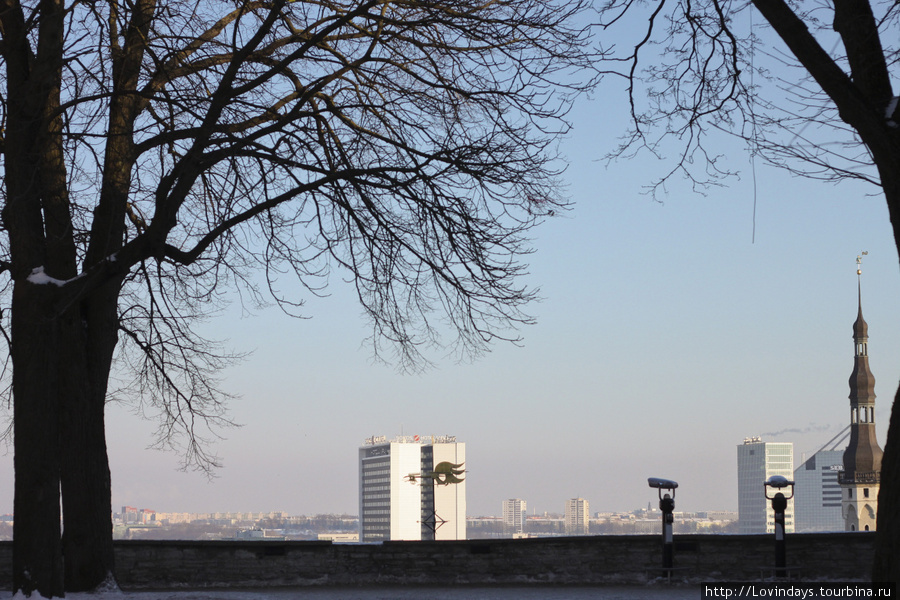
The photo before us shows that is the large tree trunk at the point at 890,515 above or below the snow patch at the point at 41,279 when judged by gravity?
below

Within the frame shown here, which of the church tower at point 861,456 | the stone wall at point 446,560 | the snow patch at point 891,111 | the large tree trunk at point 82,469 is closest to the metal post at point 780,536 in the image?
the stone wall at point 446,560

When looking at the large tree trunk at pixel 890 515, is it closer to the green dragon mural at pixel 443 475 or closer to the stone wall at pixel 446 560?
the stone wall at pixel 446 560

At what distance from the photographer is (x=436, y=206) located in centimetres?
945

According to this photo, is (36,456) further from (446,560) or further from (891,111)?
(891,111)

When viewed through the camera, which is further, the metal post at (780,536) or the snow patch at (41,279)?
the metal post at (780,536)

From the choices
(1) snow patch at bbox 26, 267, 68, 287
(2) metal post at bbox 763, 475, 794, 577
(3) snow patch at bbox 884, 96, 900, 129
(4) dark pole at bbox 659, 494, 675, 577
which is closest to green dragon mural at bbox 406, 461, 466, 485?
(4) dark pole at bbox 659, 494, 675, 577

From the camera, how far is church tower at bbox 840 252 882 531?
3671 inches

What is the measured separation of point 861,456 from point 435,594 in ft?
317

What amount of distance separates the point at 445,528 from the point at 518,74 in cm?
18210

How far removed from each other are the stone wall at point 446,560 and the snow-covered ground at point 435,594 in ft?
1.73

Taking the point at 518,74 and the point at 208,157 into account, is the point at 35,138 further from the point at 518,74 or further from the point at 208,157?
the point at 518,74

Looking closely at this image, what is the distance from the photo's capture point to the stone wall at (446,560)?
32.8 feet

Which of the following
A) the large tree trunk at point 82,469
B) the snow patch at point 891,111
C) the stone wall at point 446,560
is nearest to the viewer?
the snow patch at point 891,111

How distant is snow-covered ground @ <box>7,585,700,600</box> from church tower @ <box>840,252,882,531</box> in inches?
3470
